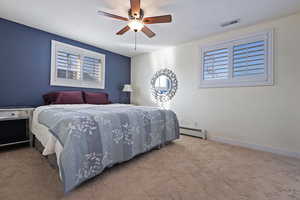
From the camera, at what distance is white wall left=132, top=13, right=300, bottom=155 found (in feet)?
7.60

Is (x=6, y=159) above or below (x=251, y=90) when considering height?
below

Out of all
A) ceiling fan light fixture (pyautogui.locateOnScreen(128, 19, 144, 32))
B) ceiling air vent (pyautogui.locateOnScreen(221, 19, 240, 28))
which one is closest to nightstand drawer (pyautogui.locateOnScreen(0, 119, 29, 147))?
ceiling fan light fixture (pyautogui.locateOnScreen(128, 19, 144, 32))

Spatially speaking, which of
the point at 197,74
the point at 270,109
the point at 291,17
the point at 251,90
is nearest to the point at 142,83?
the point at 197,74

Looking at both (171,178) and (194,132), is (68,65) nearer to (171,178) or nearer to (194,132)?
(171,178)

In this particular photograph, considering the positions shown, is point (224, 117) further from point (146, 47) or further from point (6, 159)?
point (6, 159)

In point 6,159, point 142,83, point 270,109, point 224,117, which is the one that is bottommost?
point 6,159

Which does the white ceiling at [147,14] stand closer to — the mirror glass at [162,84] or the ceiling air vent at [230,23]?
the ceiling air vent at [230,23]

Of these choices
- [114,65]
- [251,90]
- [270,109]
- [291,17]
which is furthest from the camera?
[114,65]

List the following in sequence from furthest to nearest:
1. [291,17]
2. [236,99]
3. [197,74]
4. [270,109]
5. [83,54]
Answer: [83,54] < [197,74] < [236,99] < [270,109] < [291,17]

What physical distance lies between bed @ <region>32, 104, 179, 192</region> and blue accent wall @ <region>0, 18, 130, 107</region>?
2.55 feet

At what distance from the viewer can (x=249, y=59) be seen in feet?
8.88

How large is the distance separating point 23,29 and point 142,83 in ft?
10.1

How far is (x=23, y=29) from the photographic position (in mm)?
2752

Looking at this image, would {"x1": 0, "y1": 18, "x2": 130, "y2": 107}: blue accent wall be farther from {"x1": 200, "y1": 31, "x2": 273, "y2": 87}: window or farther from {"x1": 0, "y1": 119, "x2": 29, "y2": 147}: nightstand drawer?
{"x1": 200, "y1": 31, "x2": 273, "y2": 87}: window
